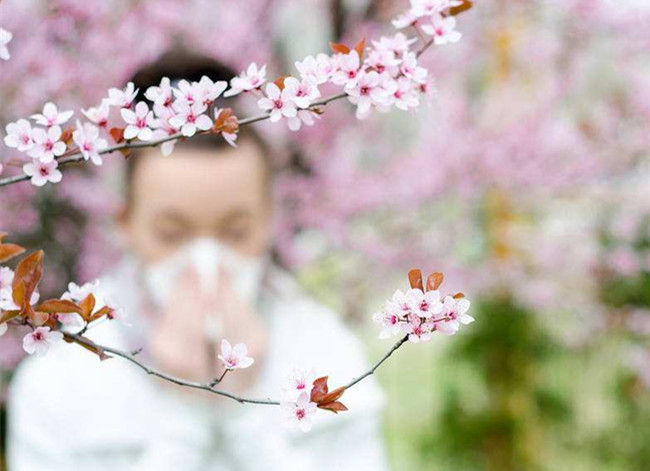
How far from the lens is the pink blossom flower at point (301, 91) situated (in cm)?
65

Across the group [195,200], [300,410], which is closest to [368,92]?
[300,410]

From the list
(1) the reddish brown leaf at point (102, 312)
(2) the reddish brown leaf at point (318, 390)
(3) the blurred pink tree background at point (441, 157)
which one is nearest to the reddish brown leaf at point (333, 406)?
(2) the reddish brown leaf at point (318, 390)

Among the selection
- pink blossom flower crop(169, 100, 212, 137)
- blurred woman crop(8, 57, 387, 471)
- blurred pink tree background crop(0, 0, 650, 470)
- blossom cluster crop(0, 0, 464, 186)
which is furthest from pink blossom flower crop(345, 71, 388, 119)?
blurred pink tree background crop(0, 0, 650, 470)

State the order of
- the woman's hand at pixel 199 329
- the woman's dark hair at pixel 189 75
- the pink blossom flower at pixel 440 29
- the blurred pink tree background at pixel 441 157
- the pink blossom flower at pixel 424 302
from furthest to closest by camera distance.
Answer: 1. the blurred pink tree background at pixel 441 157
2. the woman's dark hair at pixel 189 75
3. the woman's hand at pixel 199 329
4. the pink blossom flower at pixel 440 29
5. the pink blossom flower at pixel 424 302

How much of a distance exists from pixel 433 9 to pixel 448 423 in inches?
139

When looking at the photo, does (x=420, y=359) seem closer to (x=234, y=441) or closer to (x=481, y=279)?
(x=481, y=279)

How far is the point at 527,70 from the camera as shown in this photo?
367cm

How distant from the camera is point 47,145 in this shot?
0.66 meters

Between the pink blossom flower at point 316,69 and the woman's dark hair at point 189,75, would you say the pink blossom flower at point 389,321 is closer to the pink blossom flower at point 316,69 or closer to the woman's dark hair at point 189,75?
the pink blossom flower at point 316,69

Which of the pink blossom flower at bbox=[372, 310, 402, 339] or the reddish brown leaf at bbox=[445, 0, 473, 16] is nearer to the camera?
Result: the pink blossom flower at bbox=[372, 310, 402, 339]

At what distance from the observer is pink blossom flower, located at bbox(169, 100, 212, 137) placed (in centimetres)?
66

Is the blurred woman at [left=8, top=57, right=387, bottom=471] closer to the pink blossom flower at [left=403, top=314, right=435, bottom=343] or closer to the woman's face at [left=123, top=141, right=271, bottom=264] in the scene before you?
the woman's face at [left=123, top=141, right=271, bottom=264]

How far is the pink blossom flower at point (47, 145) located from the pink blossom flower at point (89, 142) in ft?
0.04

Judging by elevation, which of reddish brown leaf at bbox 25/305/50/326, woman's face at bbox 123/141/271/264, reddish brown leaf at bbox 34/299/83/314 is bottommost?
reddish brown leaf at bbox 25/305/50/326
